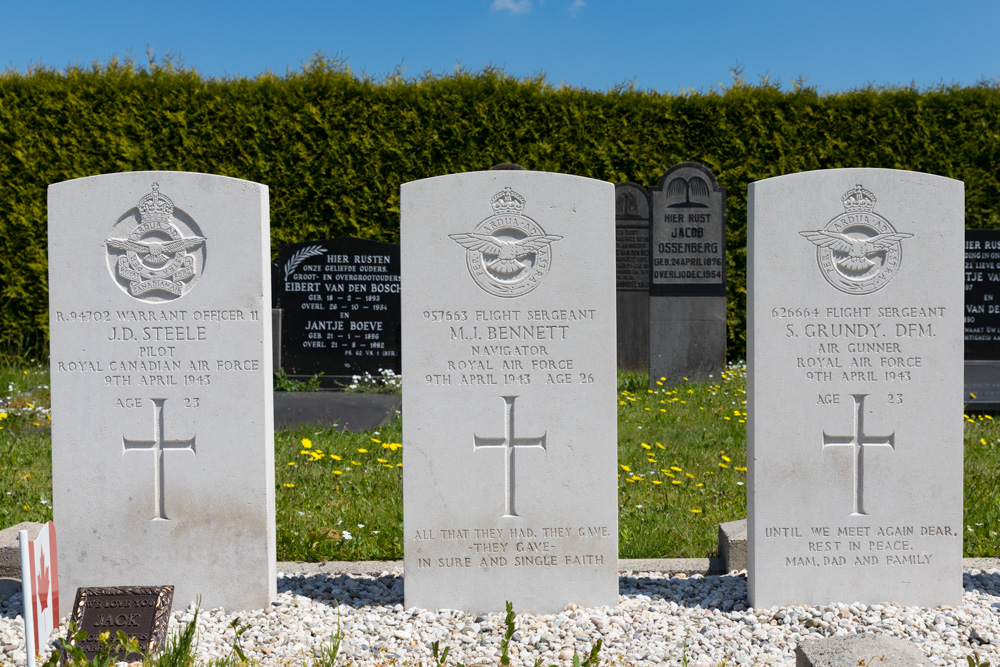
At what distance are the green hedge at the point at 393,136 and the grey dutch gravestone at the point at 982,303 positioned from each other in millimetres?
2595

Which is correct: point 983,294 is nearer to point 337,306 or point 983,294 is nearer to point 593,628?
point 337,306

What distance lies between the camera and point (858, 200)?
3250 millimetres

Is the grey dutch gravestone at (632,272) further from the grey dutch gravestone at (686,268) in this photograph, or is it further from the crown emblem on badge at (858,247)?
the crown emblem on badge at (858,247)

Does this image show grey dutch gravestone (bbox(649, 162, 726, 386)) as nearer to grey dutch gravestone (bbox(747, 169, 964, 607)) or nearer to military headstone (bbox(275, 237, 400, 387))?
military headstone (bbox(275, 237, 400, 387))

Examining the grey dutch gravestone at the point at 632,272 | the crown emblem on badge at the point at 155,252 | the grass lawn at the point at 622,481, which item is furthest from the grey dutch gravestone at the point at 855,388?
the grey dutch gravestone at the point at 632,272

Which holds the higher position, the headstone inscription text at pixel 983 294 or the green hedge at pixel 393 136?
the green hedge at pixel 393 136

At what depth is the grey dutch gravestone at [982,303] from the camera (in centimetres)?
781

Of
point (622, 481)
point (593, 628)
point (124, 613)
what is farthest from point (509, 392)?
point (622, 481)

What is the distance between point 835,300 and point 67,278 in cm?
298

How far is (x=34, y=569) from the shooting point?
237 cm

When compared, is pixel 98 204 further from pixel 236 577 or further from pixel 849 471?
pixel 849 471

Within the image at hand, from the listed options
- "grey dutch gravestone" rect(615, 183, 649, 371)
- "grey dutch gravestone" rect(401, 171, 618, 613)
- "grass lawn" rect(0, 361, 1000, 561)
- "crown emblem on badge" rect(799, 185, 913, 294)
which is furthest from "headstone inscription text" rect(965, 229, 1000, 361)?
"grey dutch gravestone" rect(401, 171, 618, 613)

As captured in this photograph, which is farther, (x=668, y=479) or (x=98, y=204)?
(x=668, y=479)

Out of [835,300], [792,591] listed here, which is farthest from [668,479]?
[835,300]
